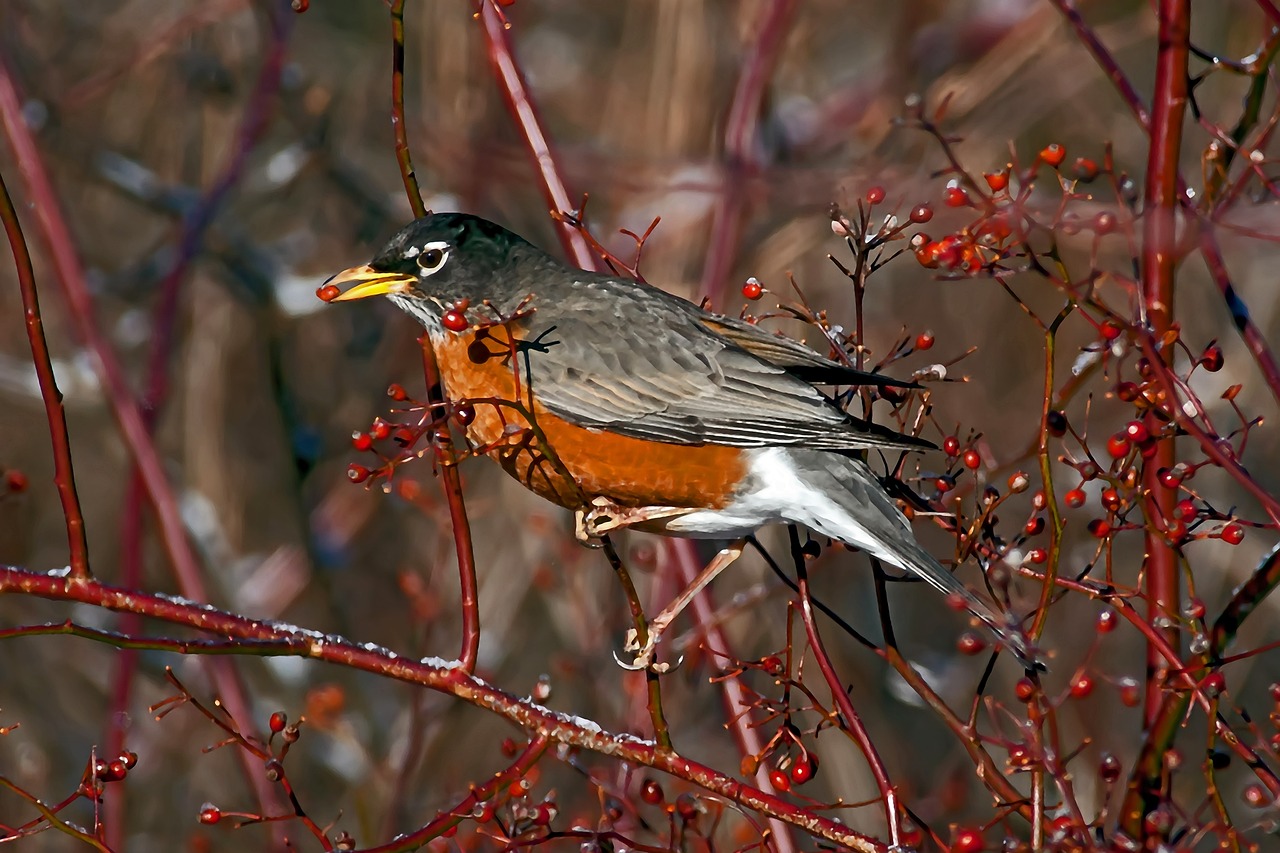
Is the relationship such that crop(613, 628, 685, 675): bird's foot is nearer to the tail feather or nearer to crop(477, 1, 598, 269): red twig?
the tail feather

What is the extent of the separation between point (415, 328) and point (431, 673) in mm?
4084

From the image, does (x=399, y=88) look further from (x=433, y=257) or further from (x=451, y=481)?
(x=433, y=257)

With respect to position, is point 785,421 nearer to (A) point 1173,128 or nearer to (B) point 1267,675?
(A) point 1173,128

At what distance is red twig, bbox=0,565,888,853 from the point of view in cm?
229

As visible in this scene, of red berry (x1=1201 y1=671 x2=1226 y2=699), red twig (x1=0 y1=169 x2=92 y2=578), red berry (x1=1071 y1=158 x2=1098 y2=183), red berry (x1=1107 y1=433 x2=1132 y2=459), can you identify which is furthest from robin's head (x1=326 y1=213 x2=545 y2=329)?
red berry (x1=1201 y1=671 x2=1226 y2=699)

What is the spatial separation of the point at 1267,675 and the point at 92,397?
591 centimetres

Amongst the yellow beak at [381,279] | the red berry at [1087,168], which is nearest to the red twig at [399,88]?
the yellow beak at [381,279]

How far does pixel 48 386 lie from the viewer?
7.21ft

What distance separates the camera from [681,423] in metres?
3.53

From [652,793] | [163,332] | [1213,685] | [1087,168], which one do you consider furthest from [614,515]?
[163,332]

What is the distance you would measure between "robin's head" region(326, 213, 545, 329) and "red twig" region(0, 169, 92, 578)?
1338 mm

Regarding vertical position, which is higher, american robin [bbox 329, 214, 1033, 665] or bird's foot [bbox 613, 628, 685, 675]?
american robin [bbox 329, 214, 1033, 665]

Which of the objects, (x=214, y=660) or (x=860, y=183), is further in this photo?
(x=860, y=183)

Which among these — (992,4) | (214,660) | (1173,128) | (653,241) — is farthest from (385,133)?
(1173,128)
